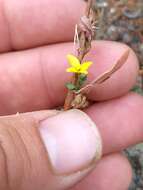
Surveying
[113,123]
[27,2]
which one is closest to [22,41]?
[27,2]

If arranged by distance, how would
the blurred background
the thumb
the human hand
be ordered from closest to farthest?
the thumb → the human hand → the blurred background

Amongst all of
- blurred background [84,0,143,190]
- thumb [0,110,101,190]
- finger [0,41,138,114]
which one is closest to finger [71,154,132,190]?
finger [0,41,138,114]

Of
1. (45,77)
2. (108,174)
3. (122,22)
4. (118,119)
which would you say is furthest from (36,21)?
(122,22)

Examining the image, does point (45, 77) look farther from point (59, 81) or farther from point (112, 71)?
point (112, 71)

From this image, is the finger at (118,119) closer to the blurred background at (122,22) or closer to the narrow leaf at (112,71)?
the narrow leaf at (112,71)

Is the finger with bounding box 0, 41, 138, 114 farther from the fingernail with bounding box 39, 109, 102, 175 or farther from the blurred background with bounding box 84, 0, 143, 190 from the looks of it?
→ the blurred background with bounding box 84, 0, 143, 190

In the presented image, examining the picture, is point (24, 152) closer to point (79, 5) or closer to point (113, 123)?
point (113, 123)
